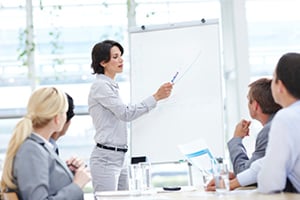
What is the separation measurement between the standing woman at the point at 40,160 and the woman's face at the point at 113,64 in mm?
1047

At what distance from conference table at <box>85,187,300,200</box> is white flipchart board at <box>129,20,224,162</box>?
4.01 feet

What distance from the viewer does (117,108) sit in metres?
2.87

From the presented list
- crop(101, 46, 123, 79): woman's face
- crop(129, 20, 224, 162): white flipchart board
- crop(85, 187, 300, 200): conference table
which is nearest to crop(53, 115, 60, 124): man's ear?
crop(85, 187, 300, 200): conference table

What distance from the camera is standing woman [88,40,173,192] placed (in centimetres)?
282

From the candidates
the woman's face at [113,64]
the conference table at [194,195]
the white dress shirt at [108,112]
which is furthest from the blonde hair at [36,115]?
the woman's face at [113,64]

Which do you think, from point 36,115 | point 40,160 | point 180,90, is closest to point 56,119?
point 36,115

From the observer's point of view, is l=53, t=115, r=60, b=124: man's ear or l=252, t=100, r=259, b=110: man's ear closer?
l=53, t=115, r=60, b=124: man's ear

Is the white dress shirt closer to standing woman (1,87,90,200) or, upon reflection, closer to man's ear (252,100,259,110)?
standing woman (1,87,90,200)

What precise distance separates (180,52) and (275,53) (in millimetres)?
1336

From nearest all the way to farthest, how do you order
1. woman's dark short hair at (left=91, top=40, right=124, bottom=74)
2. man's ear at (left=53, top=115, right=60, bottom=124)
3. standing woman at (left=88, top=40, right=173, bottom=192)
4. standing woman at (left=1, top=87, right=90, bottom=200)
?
standing woman at (left=1, top=87, right=90, bottom=200) < man's ear at (left=53, top=115, right=60, bottom=124) < standing woman at (left=88, top=40, right=173, bottom=192) < woman's dark short hair at (left=91, top=40, right=124, bottom=74)

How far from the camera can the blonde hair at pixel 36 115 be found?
71.7 inches

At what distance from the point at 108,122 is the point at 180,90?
0.78m

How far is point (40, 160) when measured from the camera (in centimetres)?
179

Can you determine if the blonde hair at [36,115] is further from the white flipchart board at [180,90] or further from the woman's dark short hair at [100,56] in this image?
the white flipchart board at [180,90]
